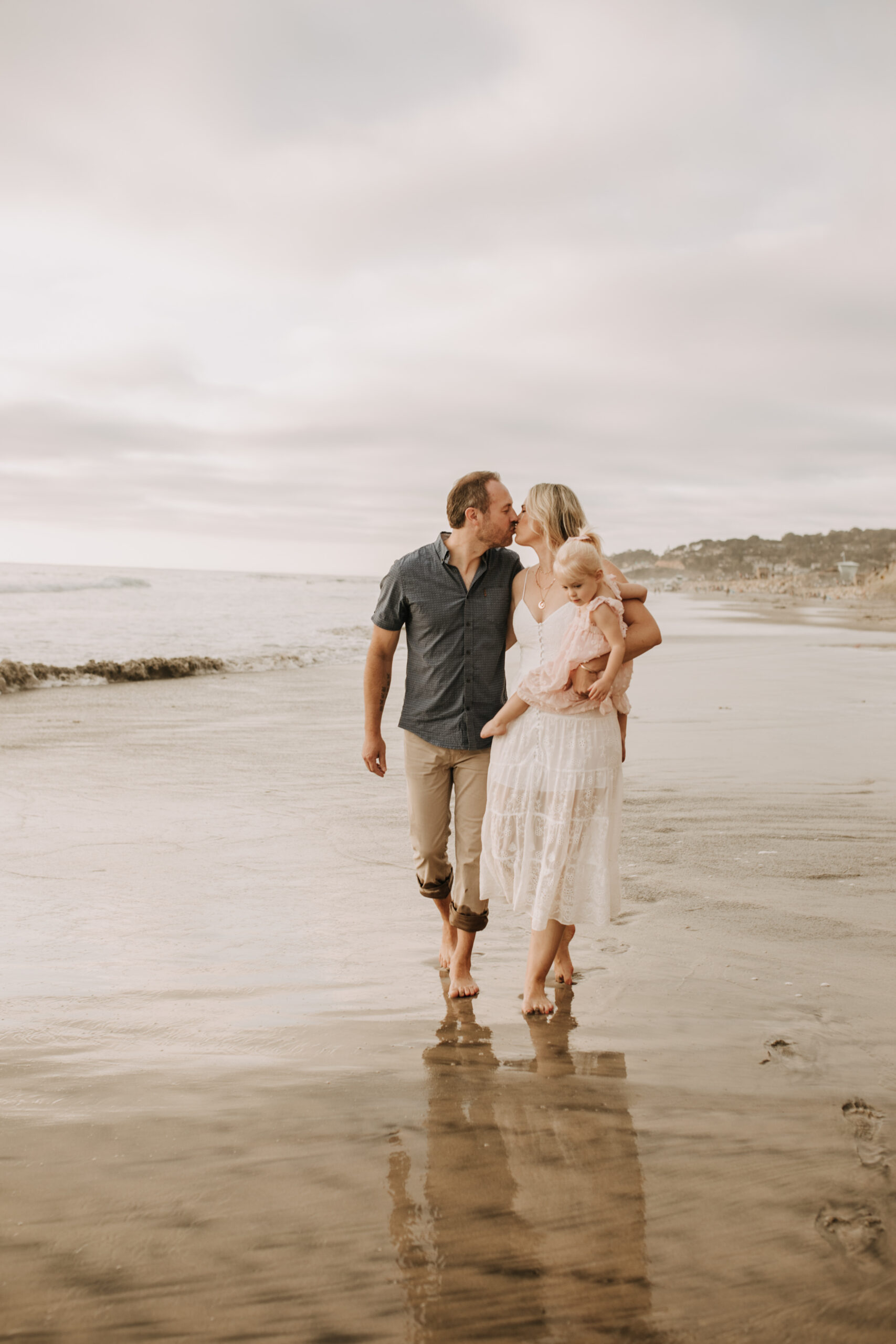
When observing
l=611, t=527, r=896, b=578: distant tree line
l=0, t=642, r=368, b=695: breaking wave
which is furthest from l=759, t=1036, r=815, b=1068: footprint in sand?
l=611, t=527, r=896, b=578: distant tree line

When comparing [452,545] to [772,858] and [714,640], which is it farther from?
Answer: [714,640]

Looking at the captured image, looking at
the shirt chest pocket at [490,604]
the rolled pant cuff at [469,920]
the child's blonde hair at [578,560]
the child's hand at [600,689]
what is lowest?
the rolled pant cuff at [469,920]

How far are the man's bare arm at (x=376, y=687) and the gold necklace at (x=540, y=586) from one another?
0.75 metres

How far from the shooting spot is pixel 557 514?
356cm

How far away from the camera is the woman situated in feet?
11.4

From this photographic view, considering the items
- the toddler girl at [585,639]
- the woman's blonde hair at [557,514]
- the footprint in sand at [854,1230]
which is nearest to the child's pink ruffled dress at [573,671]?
the toddler girl at [585,639]

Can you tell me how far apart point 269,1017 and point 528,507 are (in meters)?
2.16

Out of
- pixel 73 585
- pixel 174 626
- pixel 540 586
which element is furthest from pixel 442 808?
pixel 73 585

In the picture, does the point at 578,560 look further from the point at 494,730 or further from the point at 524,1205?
the point at 524,1205

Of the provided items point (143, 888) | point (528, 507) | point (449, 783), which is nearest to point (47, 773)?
point (143, 888)

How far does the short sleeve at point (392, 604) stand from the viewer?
4.02 m

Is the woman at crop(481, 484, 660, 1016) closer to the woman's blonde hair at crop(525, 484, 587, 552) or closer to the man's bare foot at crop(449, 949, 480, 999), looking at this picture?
the woman's blonde hair at crop(525, 484, 587, 552)

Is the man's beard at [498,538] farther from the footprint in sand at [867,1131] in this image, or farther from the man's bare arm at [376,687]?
the footprint in sand at [867,1131]

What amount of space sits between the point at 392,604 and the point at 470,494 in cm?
59
